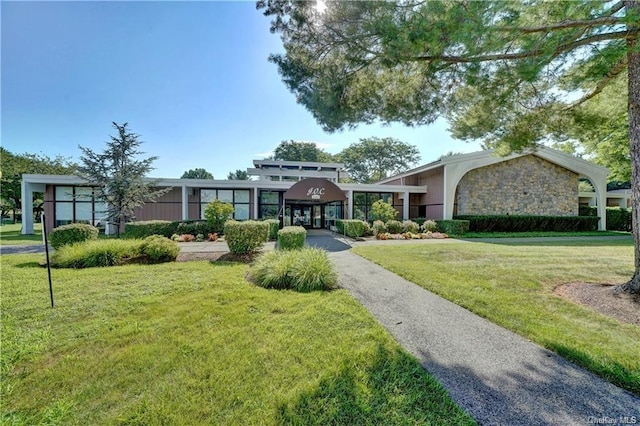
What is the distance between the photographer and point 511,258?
9.26 m

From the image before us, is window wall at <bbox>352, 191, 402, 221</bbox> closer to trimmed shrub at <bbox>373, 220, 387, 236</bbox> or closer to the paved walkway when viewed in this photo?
trimmed shrub at <bbox>373, 220, 387, 236</bbox>

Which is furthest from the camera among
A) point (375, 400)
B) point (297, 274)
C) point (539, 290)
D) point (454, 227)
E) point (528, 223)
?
point (528, 223)

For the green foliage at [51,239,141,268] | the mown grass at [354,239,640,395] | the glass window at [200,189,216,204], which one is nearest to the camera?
the mown grass at [354,239,640,395]

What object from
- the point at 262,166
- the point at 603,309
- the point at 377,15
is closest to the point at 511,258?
the point at 603,309

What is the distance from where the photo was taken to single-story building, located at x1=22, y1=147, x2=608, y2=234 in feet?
59.5

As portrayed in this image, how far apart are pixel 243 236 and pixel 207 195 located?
12.3 metres

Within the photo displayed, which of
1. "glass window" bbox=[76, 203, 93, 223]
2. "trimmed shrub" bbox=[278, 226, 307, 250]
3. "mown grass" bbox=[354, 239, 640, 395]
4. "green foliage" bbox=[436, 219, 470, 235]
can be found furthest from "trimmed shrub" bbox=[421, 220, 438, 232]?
"glass window" bbox=[76, 203, 93, 223]

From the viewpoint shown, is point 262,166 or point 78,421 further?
point 262,166

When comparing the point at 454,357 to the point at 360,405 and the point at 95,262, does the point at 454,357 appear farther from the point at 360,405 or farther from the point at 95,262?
the point at 95,262

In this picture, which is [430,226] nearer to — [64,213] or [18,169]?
[64,213]

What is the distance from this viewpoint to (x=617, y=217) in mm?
23188

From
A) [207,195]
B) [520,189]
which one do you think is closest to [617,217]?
[520,189]

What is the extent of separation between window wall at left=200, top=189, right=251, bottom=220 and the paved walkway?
1678 centimetres

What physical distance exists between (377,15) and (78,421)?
21.6 ft
